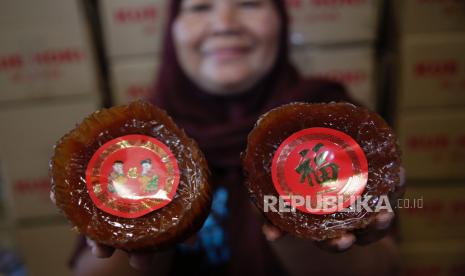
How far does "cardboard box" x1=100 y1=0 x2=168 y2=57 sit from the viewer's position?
128cm

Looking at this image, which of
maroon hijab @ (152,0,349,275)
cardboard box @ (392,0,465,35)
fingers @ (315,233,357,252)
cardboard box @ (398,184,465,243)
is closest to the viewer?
fingers @ (315,233,357,252)

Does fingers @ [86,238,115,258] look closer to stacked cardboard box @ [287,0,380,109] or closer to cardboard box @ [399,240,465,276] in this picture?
stacked cardboard box @ [287,0,380,109]

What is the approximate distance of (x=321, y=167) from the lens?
0.62m

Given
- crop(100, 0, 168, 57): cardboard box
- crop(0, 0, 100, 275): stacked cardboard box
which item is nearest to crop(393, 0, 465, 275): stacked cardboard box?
crop(100, 0, 168, 57): cardboard box

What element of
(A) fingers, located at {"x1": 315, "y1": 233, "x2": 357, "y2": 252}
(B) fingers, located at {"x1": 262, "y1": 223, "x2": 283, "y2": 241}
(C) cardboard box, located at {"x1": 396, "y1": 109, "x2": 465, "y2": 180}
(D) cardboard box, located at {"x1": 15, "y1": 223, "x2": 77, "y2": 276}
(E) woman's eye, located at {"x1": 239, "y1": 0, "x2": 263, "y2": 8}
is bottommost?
(D) cardboard box, located at {"x1": 15, "y1": 223, "x2": 77, "y2": 276}

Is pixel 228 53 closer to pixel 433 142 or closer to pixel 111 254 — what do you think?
pixel 111 254

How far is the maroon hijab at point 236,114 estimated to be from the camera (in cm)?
97

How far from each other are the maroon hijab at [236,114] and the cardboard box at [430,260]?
2.15 ft

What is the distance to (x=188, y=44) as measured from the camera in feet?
3.33

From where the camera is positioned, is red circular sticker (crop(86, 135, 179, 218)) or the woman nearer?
red circular sticker (crop(86, 135, 179, 218))

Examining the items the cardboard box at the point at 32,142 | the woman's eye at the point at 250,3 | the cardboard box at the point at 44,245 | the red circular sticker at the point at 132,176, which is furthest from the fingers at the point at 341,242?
the cardboard box at the point at 44,245

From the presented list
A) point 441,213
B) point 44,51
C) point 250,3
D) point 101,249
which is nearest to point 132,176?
point 101,249

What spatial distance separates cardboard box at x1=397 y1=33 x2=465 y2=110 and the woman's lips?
586 mm

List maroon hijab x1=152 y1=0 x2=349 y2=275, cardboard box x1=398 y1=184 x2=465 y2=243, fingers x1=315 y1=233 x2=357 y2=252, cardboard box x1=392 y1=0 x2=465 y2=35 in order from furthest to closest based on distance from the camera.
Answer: cardboard box x1=398 y1=184 x2=465 y2=243 < cardboard box x1=392 y1=0 x2=465 y2=35 < maroon hijab x1=152 y1=0 x2=349 y2=275 < fingers x1=315 y1=233 x2=357 y2=252
